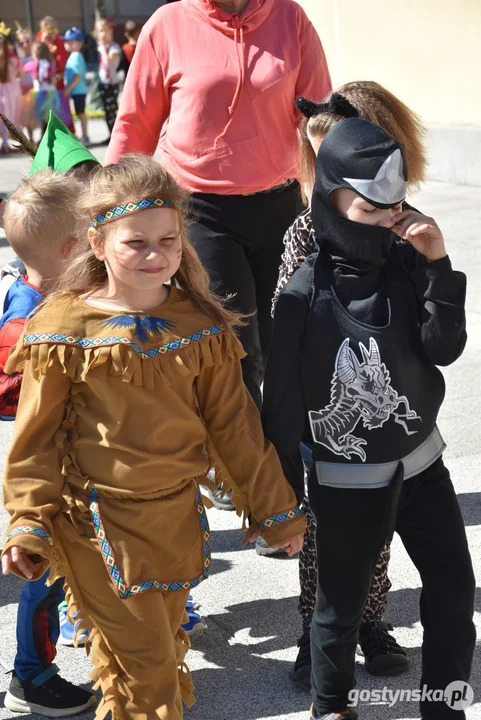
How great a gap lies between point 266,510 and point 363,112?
113 cm

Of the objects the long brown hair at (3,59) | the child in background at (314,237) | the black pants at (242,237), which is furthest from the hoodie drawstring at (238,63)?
the long brown hair at (3,59)

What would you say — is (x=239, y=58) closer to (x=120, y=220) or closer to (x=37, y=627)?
(x=120, y=220)

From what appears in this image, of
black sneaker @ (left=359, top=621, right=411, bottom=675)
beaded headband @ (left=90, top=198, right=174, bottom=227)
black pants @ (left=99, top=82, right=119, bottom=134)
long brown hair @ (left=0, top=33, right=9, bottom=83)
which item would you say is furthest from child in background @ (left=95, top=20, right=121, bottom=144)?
beaded headband @ (left=90, top=198, right=174, bottom=227)

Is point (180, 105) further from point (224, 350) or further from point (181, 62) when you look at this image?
point (224, 350)

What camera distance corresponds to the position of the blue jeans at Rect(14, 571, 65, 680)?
2895 mm

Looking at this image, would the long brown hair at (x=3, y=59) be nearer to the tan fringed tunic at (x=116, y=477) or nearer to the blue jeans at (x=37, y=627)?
the blue jeans at (x=37, y=627)

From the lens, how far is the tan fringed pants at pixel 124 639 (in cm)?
244

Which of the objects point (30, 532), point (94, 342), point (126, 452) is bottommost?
point (30, 532)

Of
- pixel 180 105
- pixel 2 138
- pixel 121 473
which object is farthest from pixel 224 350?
pixel 2 138

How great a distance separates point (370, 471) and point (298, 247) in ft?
2.23

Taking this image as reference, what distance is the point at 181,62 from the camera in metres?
3.76

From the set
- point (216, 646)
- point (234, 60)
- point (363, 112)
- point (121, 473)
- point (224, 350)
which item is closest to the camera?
point (121, 473)

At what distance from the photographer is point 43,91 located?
17516 millimetres

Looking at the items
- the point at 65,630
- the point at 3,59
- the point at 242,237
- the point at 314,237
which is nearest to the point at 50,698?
the point at 65,630
